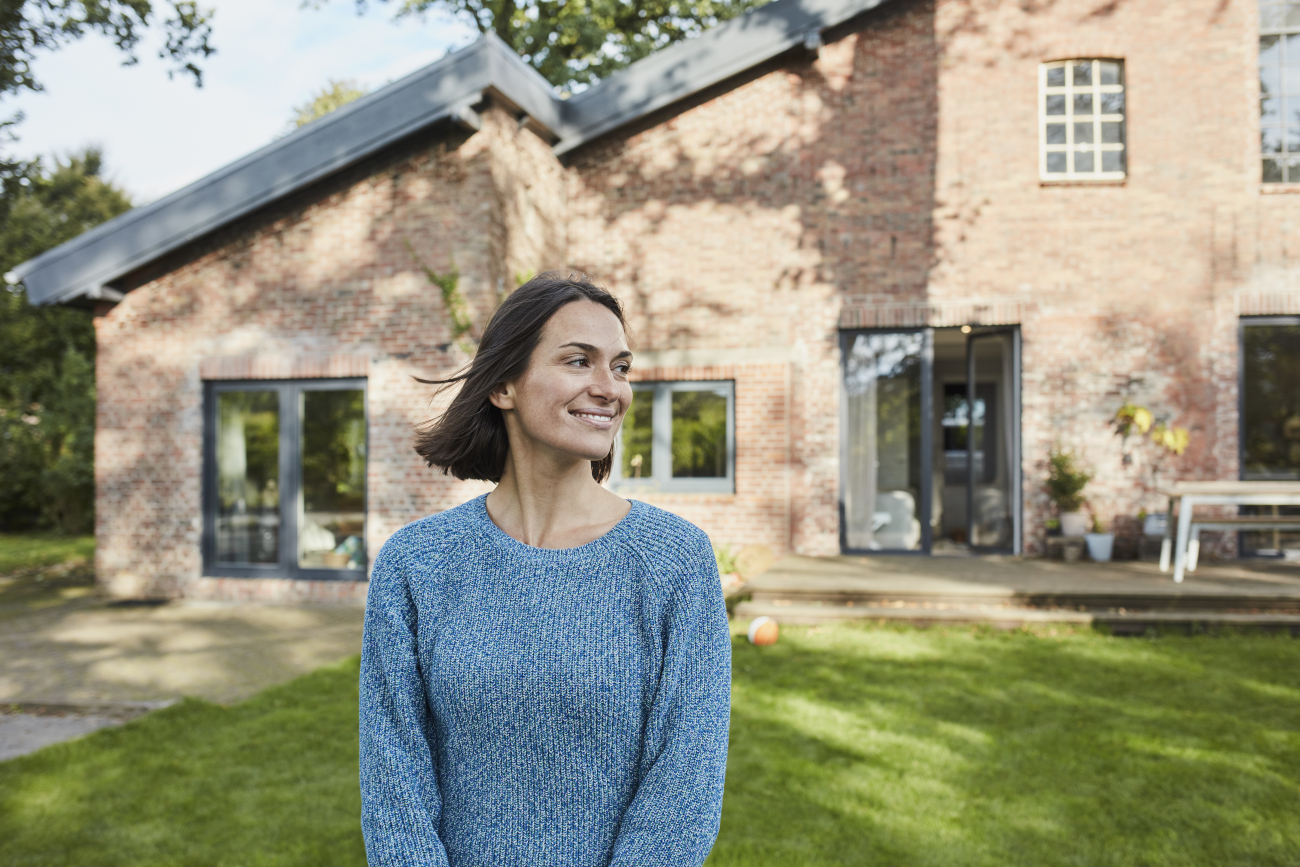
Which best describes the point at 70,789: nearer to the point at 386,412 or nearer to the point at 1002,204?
the point at 386,412

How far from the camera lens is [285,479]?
855 cm

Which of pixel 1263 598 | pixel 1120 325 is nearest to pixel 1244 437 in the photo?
pixel 1120 325

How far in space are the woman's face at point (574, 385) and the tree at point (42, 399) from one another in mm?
15801

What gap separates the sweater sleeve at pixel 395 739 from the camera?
1375 millimetres

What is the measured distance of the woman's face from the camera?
4.84ft

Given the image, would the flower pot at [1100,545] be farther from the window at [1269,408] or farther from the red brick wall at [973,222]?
the window at [1269,408]

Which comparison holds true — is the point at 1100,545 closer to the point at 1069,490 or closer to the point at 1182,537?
the point at 1069,490

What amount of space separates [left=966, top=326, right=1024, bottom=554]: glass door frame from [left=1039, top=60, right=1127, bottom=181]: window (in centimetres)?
184

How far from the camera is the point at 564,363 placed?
1.49 m

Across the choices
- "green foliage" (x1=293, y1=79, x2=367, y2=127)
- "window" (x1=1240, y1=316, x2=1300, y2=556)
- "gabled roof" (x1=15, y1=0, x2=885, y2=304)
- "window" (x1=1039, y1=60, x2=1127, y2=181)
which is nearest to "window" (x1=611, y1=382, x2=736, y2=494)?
"gabled roof" (x1=15, y1=0, x2=885, y2=304)

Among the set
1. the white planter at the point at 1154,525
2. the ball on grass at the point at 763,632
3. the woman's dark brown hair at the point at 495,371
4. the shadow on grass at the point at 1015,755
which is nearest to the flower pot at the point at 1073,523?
the white planter at the point at 1154,525

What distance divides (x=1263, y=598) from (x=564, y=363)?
7.65 m

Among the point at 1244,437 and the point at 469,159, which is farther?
the point at 1244,437

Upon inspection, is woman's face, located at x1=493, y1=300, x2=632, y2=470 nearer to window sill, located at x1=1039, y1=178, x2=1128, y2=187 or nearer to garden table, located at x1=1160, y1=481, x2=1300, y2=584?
garden table, located at x1=1160, y1=481, x2=1300, y2=584
